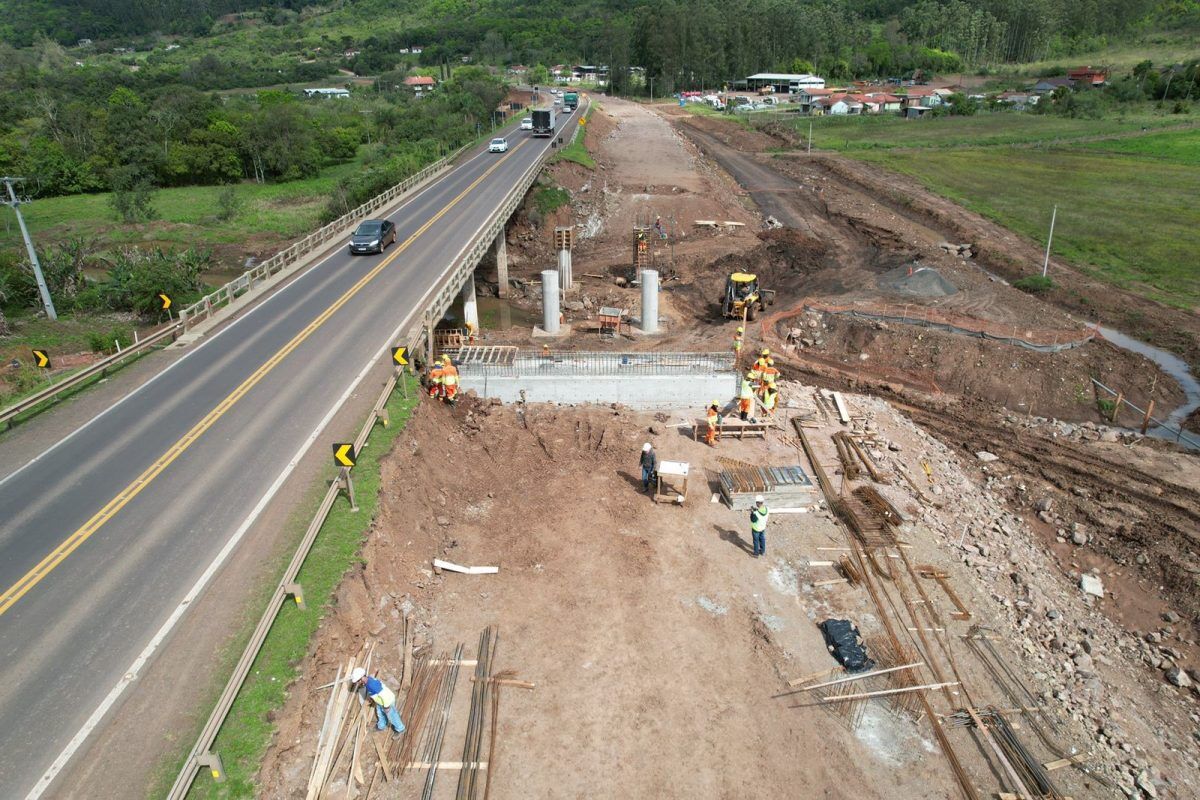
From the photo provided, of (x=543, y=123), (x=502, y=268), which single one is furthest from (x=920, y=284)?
(x=543, y=123)

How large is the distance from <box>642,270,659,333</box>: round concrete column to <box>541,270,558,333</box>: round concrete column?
4370mm

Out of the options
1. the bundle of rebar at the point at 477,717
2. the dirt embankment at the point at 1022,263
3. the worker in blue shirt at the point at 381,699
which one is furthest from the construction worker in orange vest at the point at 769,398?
the dirt embankment at the point at 1022,263

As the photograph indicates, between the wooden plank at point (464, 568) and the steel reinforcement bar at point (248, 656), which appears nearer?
the steel reinforcement bar at point (248, 656)

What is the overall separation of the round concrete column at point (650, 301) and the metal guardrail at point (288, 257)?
55.1 feet

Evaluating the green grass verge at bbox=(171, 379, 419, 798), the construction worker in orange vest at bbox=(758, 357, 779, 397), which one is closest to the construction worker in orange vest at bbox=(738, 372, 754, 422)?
the construction worker in orange vest at bbox=(758, 357, 779, 397)

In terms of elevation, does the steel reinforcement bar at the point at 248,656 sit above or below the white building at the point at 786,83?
below

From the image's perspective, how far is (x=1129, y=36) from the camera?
6363 inches

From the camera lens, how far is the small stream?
29.7 m

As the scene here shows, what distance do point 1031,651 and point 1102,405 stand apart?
18503mm

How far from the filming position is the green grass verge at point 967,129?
88188 mm

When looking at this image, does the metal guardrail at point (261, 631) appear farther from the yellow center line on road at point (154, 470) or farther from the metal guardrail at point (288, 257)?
the metal guardrail at point (288, 257)

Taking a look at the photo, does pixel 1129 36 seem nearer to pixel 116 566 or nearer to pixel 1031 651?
pixel 1031 651

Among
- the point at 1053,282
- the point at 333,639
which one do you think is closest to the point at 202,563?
the point at 333,639

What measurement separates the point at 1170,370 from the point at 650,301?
24097 mm
